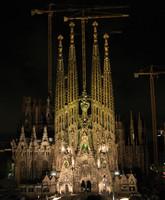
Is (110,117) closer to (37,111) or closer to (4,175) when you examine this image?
(37,111)

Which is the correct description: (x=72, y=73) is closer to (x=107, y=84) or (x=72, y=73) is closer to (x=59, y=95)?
(x=59, y=95)

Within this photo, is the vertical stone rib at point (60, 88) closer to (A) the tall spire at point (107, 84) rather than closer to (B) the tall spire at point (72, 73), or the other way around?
(B) the tall spire at point (72, 73)

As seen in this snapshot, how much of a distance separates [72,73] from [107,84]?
897 centimetres

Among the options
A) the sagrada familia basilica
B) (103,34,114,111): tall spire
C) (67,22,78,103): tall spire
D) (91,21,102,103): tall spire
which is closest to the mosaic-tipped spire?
the sagrada familia basilica

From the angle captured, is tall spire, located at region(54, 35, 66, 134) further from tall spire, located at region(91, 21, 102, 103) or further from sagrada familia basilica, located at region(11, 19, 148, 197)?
tall spire, located at region(91, 21, 102, 103)

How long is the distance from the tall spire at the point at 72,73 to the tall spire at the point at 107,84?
714 cm

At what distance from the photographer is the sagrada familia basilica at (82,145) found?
69062 mm

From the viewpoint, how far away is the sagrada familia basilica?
69.1 metres

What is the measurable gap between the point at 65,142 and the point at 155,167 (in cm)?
2355

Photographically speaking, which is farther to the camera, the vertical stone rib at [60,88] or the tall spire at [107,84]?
the vertical stone rib at [60,88]

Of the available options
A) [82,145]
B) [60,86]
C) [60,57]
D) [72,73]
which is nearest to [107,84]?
[72,73]

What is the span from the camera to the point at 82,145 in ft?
233

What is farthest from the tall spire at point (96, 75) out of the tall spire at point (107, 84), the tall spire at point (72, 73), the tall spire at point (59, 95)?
the tall spire at point (59, 95)

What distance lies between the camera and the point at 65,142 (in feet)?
242
